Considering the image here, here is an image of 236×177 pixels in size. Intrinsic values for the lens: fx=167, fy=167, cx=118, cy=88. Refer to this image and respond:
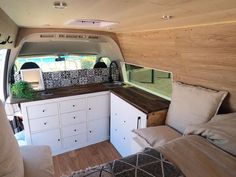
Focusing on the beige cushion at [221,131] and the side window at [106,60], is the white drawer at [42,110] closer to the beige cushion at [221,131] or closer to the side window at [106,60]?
the side window at [106,60]

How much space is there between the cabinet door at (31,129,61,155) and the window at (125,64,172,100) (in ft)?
5.12

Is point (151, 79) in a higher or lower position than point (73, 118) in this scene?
higher

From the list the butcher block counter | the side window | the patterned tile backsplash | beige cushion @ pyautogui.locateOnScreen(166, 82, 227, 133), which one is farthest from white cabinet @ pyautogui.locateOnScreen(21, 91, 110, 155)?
beige cushion @ pyautogui.locateOnScreen(166, 82, 227, 133)

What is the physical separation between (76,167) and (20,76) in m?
1.61

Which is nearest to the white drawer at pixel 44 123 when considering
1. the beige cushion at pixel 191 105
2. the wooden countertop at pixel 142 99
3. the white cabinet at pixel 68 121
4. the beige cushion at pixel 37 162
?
the white cabinet at pixel 68 121

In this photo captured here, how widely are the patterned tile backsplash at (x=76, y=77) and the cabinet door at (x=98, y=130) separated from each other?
76 cm

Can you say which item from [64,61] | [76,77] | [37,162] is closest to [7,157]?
[37,162]

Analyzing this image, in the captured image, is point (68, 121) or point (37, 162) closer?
point (37, 162)

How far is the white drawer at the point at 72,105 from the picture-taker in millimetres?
2455

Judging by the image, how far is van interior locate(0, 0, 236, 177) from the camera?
3.28ft

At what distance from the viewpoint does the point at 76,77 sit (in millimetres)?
2977

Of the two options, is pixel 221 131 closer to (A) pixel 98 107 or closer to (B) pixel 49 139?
(A) pixel 98 107

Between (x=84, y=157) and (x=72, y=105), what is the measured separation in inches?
32.5

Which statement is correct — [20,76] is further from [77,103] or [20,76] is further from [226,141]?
[226,141]
